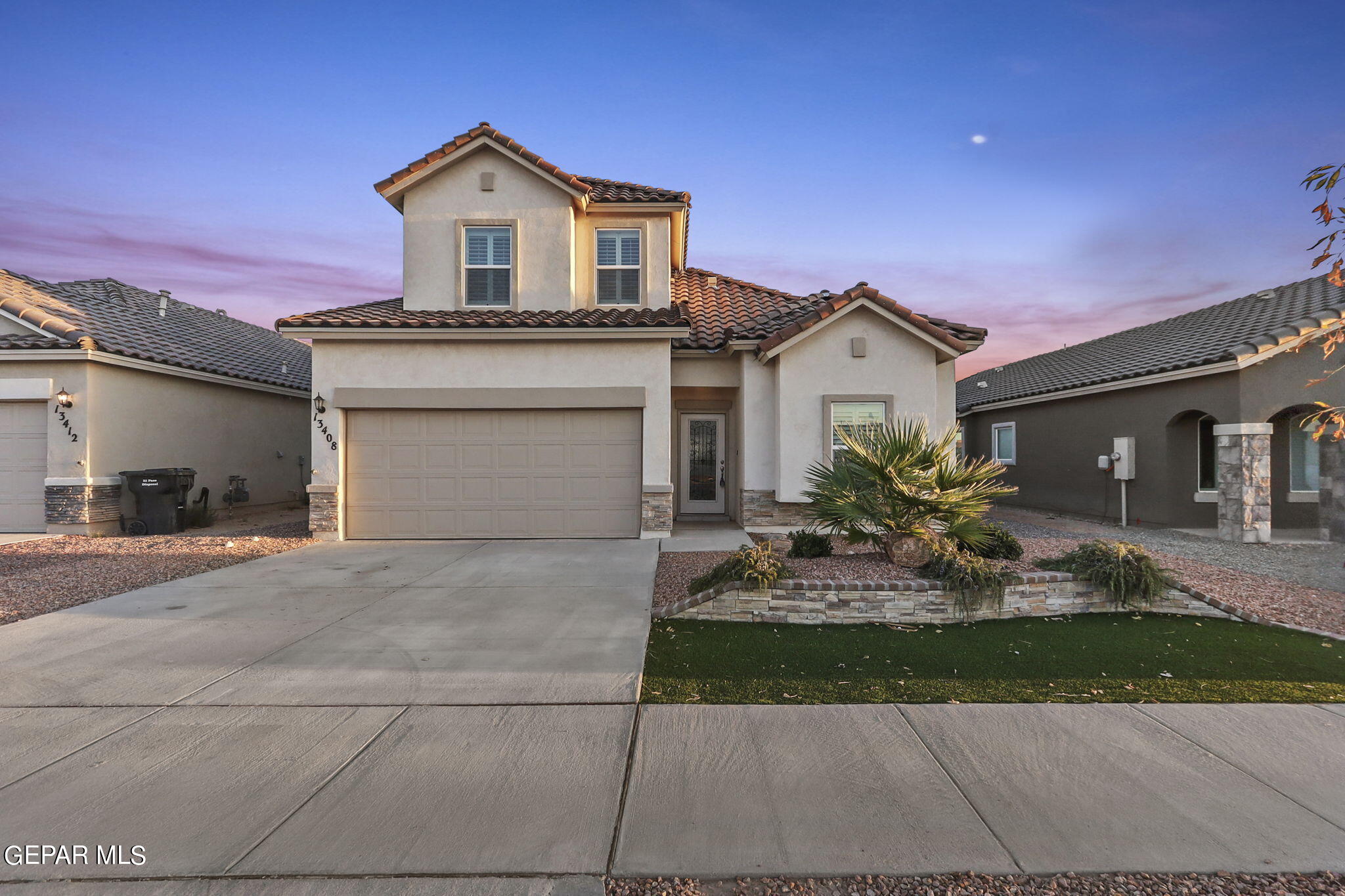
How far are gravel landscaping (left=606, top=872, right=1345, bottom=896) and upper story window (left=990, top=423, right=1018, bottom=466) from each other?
16.5m

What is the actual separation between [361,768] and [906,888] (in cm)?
277

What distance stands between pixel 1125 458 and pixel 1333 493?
299 cm

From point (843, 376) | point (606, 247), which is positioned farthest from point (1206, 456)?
point (606, 247)

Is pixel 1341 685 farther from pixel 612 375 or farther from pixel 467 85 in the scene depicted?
pixel 467 85

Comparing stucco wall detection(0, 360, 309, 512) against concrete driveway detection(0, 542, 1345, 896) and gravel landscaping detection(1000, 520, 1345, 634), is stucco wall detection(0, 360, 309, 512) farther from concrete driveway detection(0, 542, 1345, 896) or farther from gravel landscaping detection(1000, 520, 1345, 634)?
gravel landscaping detection(1000, 520, 1345, 634)

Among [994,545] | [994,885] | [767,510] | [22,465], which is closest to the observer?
[994,885]

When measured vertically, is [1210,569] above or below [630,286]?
below

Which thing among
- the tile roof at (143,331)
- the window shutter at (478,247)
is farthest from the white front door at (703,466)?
the tile roof at (143,331)

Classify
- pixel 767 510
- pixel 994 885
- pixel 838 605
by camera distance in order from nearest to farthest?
pixel 994 885 → pixel 838 605 → pixel 767 510

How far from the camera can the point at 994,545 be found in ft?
25.5

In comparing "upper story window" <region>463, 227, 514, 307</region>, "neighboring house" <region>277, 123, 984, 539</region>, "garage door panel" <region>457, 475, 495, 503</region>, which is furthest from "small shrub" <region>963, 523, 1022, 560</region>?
"upper story window" <region>463, 227, 514, 307</region>

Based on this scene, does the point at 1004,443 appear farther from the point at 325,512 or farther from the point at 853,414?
the point at 325,512

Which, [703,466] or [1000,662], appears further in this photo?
[703,466]

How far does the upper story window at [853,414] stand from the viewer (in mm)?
11695
